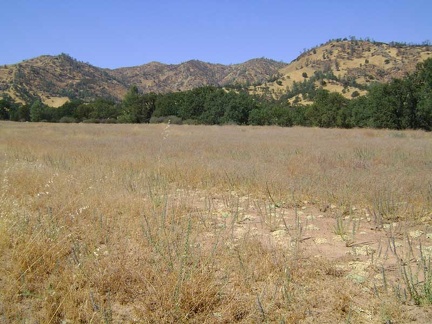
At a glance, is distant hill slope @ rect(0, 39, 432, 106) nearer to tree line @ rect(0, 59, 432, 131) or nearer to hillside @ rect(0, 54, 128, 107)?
hillside @ rect(0, 54, 128, 107)

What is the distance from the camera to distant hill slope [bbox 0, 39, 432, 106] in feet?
303

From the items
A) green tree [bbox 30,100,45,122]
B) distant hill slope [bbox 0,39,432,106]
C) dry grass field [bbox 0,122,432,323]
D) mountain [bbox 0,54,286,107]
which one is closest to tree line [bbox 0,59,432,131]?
green tree [bbox 30,100,45,122]

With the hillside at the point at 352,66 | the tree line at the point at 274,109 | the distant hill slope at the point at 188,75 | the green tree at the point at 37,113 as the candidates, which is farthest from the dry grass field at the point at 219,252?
the distant hill slope at the point at 188,75

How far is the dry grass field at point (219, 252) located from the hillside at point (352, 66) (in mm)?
80763

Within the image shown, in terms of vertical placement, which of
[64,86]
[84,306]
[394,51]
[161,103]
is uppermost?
[394,51]

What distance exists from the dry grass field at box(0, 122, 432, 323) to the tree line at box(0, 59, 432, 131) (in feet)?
92.1

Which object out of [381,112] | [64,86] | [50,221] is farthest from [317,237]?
[64,86]

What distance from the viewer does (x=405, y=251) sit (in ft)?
11.7

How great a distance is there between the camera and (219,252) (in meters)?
3.44

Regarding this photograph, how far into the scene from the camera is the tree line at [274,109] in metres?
31.2

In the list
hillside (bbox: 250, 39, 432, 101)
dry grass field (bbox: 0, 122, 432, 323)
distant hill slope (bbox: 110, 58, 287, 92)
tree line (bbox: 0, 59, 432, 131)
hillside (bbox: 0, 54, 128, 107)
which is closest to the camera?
dry grass field (bbox: 0, 122, 432, 323)

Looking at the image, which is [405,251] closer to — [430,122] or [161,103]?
[430,122]

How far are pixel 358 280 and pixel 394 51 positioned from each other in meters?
130

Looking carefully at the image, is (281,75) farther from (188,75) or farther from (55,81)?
(55,81)
